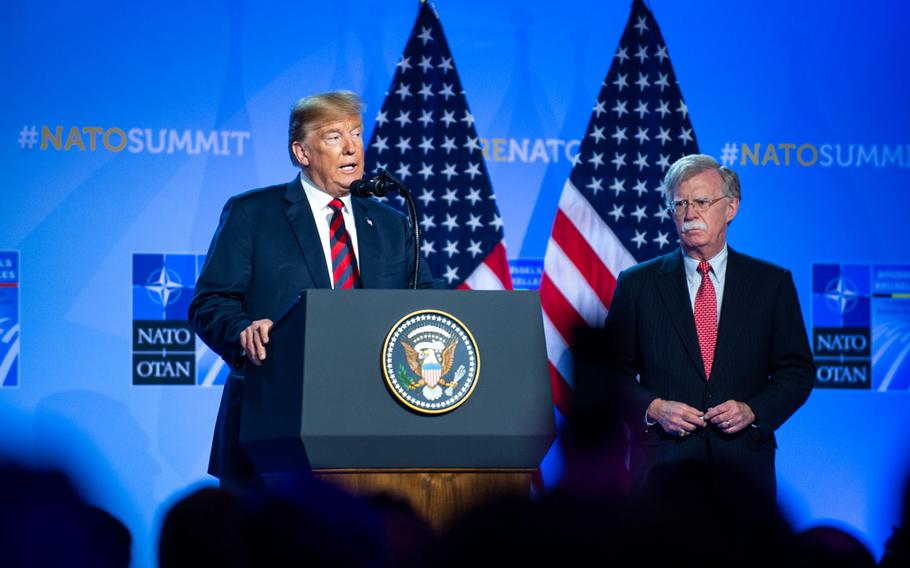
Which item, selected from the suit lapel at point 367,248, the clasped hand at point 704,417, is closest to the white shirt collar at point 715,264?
the clasped hand at point 704,417

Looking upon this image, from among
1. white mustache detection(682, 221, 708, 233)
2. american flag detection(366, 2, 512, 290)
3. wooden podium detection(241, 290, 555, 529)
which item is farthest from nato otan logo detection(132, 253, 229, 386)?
Answer: wooden podium detection(241, 290, 555, 529)

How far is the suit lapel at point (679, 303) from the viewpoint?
4.10 metres

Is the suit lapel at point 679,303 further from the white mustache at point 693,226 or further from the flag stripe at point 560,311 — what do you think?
the flag stripe at point 560,311

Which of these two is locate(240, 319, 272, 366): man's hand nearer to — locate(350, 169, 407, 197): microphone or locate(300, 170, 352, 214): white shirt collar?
locate(350, 169, 407, 197): microphone

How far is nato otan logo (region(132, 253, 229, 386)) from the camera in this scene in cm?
561

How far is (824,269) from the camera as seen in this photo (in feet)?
19.8

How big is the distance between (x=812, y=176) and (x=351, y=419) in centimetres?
407

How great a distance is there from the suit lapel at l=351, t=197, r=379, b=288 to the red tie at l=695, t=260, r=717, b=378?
1.26 metres

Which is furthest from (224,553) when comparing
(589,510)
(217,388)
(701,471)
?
(217,388)

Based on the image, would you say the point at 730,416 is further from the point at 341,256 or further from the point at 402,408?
the point at 402,408

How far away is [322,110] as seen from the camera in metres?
3.68

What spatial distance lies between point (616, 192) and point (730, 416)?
2127 mm

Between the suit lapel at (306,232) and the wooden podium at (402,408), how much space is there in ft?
2.05

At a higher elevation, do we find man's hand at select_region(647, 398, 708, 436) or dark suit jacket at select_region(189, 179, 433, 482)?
dark suit jacket at select_region(189, 179, 433, 482)
